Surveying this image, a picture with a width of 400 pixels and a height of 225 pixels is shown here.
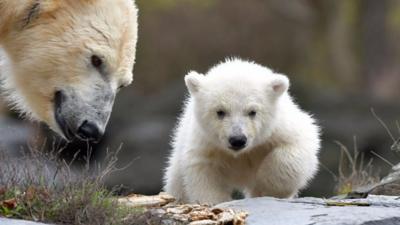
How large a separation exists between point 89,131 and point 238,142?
165cm

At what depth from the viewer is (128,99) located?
2361cm

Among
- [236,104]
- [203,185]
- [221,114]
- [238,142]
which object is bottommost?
[203,185]

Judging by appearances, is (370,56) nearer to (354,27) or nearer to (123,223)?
(354,27)

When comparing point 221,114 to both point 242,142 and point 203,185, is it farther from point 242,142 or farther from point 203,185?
point 203,185

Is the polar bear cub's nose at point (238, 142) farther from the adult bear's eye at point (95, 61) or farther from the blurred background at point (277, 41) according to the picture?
the blurred background at point (277, 41)

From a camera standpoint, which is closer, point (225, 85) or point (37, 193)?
point (37, 193)

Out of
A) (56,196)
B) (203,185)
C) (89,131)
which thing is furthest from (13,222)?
(203,185)

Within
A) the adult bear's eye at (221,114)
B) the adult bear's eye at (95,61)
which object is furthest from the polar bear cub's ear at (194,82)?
the adult bear's eye at (95,61)

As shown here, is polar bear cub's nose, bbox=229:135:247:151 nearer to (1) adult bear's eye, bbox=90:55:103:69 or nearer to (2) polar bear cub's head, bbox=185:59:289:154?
(2) polar bear cub's head, bbox=185:59:289:154

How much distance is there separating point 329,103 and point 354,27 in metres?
13.6

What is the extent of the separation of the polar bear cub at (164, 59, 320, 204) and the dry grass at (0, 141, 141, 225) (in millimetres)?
1530

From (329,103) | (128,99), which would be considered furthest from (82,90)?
(128,99)

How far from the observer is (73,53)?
755 centimetres

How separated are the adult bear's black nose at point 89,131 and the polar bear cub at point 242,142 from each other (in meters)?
1.58
